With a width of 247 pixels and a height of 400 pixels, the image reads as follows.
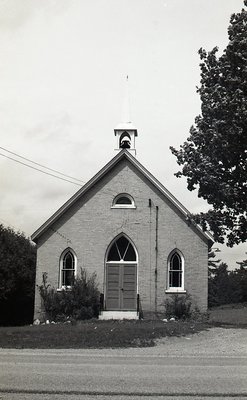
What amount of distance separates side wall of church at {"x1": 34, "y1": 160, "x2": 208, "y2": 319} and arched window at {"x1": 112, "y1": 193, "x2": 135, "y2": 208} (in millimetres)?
202

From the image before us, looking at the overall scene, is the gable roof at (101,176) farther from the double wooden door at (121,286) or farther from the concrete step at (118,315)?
the concrete step at (118,315)

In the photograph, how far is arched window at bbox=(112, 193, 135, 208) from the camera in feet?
86.7

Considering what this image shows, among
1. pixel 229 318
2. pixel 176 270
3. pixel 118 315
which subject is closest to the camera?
pixel 118 315

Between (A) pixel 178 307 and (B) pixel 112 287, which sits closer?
(A) pixel 178 307

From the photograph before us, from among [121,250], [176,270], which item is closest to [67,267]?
[121,250]

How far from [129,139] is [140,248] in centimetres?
657

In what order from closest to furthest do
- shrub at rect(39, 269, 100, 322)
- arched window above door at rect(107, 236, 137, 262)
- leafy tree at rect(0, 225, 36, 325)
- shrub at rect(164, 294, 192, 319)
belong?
shrub at rect(39, 269, 100, 322) < shrub at rect(164, 294, 192, 319) < arched window above door at rect(107, 236, 137, 262) < leafy tree at rect(0, 225, 36, 325)

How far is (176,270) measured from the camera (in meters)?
26.0

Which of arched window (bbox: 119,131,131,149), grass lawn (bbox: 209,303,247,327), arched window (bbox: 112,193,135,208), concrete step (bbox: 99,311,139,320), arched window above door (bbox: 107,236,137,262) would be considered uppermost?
arched window (bbox: 119,131,131,149)

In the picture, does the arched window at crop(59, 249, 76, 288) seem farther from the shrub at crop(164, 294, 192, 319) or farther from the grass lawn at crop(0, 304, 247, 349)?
the grass lawn at crop(0, 304, 247, 349)

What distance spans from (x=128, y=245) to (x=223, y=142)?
7.07 meters

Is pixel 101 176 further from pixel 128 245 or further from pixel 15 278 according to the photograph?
pixel 15 278

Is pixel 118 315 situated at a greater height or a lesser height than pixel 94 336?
greater

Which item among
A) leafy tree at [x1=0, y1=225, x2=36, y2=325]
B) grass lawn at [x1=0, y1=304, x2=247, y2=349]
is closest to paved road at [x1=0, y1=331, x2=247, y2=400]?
grass lawn at [x1=0, y1=304, x2=247, y2=349]
